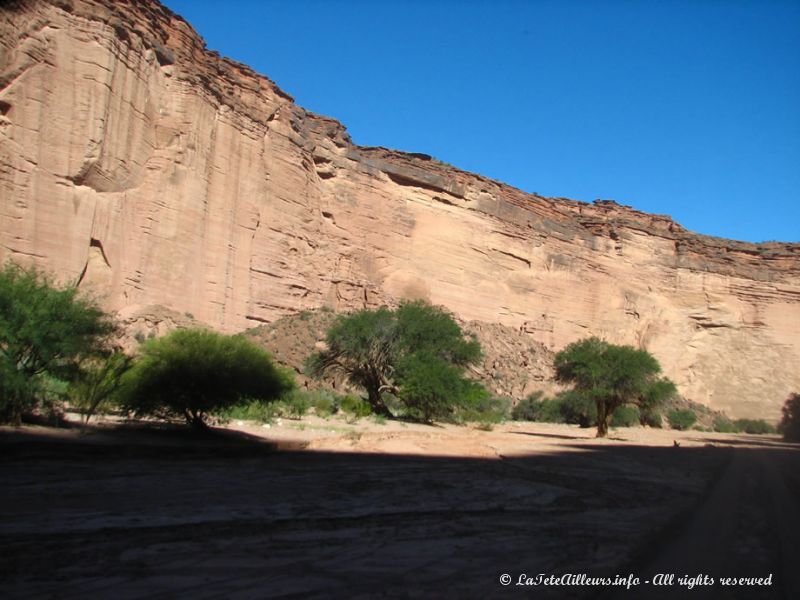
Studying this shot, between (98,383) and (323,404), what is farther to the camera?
(323,404)

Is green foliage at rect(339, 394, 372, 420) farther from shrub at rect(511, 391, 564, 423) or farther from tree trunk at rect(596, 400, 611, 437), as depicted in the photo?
shrub at rect(511, 391, 564, 423)

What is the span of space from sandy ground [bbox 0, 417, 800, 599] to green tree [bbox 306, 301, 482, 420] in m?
11.7

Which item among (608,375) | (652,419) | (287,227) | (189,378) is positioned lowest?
(652,419)

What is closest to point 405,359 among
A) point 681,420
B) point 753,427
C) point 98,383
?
point 98,383

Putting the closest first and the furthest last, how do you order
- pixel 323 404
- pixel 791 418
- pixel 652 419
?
pixel 323 404, pixel 652 419, pixel 791 418

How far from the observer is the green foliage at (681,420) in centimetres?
4425

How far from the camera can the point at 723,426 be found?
49.0 m

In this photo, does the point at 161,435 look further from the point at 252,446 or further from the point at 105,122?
A: the point at 105,122

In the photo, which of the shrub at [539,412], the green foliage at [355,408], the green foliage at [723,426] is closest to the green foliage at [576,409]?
the shrub at [539,412]

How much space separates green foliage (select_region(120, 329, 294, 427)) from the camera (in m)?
13.9

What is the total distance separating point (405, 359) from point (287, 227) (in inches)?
633

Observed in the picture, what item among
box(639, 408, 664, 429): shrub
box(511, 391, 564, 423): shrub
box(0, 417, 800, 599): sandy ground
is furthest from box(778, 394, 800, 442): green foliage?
box(0, 417, 800, 599): sandy ground

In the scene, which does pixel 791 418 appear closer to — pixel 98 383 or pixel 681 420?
pixel 681 420

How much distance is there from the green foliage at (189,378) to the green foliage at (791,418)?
→ 40286 mm
